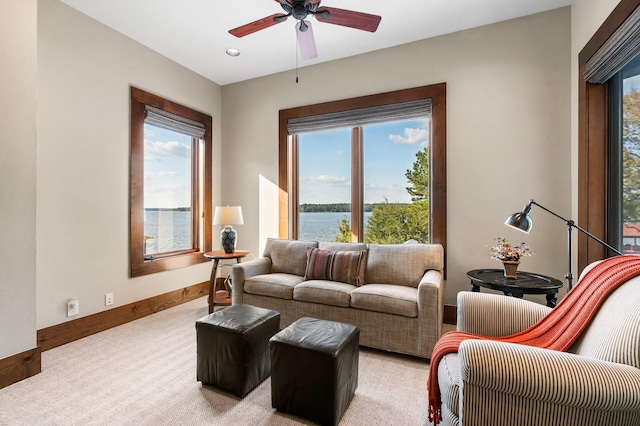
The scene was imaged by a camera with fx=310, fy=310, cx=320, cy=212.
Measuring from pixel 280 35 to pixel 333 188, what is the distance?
1740 mm

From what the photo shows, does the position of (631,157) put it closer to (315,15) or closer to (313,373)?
(315,15)

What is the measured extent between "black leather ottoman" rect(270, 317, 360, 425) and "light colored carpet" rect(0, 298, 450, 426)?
0.09 m

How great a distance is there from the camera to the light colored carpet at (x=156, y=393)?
1.70 m

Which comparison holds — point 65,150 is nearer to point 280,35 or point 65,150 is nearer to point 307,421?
point 280,35

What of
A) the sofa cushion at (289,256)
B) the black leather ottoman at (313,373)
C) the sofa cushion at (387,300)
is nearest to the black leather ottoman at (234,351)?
the black leather ottoman at (313,373)

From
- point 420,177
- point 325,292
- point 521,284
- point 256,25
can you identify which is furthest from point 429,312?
point 256,25

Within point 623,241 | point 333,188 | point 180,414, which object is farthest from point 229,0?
point 623,241

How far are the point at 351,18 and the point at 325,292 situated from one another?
6.92 feet

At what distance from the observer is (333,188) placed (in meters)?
3.83

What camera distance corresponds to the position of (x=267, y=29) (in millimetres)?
3039

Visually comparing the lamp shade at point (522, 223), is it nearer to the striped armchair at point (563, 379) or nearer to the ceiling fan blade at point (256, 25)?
the striped armchair at point (563, 379)

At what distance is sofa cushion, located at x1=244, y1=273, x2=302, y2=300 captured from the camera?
2.87 meters

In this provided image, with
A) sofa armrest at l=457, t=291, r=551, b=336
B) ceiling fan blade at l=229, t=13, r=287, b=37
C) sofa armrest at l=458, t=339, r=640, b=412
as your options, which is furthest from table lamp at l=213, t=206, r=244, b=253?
sofa armrest at l=458, t=339, r=640, b=412

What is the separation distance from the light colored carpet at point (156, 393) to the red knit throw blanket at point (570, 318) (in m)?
0.49
